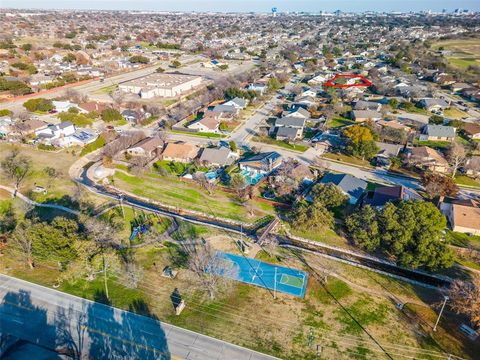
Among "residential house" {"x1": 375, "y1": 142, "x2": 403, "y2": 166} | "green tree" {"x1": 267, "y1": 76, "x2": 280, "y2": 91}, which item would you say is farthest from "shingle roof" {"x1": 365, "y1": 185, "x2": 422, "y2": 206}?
"green tree" {"x1": 267, "y1": 76, "x2": 280, "y2": 91}

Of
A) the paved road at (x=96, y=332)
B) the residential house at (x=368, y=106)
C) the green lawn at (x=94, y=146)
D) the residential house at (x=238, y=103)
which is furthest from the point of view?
the residential house at (x=238, y=103)

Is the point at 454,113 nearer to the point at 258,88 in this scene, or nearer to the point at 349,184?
the point at 258,88

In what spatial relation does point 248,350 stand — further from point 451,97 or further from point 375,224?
point 451,97

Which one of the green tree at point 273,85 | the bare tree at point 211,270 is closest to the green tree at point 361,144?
the bare tree at point 211,270

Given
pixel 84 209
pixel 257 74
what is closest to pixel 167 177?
pixel 84 209

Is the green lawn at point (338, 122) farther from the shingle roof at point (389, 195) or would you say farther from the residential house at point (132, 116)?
the residential house at point (132, 116)

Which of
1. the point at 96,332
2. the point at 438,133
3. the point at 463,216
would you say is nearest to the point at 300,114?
the point at 438,133
